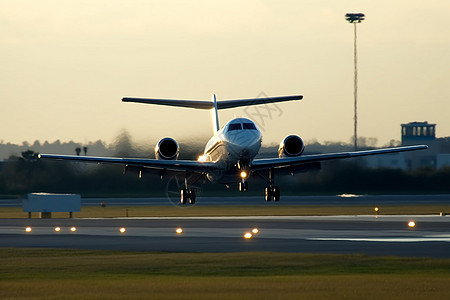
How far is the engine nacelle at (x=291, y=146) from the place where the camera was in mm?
55438

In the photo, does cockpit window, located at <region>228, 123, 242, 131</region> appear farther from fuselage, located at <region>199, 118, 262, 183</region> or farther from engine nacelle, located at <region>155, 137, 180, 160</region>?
engine nacelle, located at <region>155, 137, 180, 160</region>

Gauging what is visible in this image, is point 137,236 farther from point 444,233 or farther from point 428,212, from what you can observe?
point 428,212

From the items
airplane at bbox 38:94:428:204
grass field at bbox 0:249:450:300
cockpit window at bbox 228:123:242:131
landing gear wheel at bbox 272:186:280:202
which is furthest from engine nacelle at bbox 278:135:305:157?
grass field at bbox 0:249:450:300

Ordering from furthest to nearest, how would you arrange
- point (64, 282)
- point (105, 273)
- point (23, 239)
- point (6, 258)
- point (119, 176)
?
point (119, 176) → point (23, 239) → point (6, 258) → point (105, 273) → point (64, 282)

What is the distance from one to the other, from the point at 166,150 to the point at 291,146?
323 inches

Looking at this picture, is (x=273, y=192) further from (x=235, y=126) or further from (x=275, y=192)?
(x=235, y=126)

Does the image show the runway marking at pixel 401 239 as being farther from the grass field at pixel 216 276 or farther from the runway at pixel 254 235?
the grass field at pixel 216 276

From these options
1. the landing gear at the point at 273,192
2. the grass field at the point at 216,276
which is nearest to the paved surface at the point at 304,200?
the landing gear at the point at 273,192

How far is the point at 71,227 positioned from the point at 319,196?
45597mm

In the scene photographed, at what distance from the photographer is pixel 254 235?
4647 centimetres

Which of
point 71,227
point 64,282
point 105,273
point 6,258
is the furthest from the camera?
point 71,227

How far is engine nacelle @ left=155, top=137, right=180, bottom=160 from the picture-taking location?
5819cm

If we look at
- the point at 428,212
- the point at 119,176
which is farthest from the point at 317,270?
the point at 119,176

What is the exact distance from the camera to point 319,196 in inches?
3826
